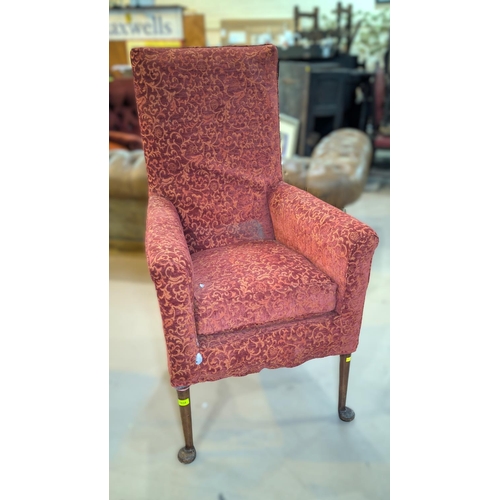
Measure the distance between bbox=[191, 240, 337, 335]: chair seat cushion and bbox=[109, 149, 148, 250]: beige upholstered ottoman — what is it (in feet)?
3.44

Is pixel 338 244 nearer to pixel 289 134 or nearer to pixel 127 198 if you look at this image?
pixel 127 198

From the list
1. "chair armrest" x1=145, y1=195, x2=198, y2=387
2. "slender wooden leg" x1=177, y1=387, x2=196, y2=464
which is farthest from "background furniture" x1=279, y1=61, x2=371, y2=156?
"slender wooden leg" x1=177, y1=387, x2=196, y2=464

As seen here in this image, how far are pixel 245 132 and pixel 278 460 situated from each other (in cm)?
105

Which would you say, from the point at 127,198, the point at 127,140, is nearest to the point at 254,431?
the point at 127,198

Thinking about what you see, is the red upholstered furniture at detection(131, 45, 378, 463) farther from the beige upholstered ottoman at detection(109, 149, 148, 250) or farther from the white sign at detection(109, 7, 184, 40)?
the white sign at detection(109, 7, 184, 40)

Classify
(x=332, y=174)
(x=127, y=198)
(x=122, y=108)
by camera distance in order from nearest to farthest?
(x=332, y=174)
(x=127, y=198)
(x=122, y=108)

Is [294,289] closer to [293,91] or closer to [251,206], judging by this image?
[251,206]

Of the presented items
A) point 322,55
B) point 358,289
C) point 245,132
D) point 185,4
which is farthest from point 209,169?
point 185,4

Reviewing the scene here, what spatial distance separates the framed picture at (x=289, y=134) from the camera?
4094 mm

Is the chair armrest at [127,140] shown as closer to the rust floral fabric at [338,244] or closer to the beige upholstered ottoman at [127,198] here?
the beige upholstered ottoman at [127,198]

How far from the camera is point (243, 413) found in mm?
1464

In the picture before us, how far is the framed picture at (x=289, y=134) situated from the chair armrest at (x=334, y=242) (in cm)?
268

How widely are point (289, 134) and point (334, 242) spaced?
306 centimetres

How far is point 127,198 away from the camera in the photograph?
2.37 metres
